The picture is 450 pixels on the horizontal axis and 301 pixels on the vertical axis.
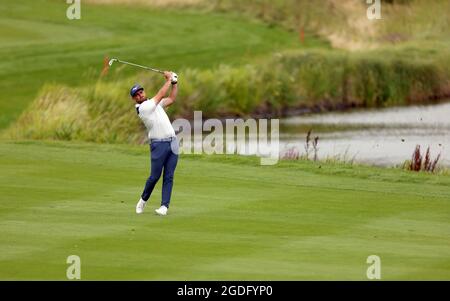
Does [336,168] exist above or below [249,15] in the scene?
below

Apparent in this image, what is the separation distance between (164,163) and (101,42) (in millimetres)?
28096

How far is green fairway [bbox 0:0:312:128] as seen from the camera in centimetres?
4031

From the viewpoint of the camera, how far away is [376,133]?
119ft

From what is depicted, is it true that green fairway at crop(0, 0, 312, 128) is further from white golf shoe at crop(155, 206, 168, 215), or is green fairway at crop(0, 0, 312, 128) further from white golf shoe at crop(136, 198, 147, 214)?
white golf shoe at crop(155, 206, 168, 215)

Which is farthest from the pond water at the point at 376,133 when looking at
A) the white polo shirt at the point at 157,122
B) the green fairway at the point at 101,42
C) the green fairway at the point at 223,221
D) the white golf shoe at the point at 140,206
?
the white polo shirt at the point at 157,122

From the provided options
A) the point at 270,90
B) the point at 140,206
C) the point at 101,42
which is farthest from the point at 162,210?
the point at 101,42

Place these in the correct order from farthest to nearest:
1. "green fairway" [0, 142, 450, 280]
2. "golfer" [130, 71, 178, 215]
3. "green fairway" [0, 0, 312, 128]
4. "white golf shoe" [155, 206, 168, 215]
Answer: "green fairway" [0, 0, 312, 128] < "white golf shoe" [155, 206, 168, 215] < "golfer" [130, 71, 178, 215] < "green fairway" [0, 142, 450, 280]

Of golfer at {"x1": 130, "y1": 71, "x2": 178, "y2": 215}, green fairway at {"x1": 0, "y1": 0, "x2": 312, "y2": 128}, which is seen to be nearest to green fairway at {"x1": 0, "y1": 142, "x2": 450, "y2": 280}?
golfer at {"x1": 130, "y1": 71, "x2": 178, "y2": 215}

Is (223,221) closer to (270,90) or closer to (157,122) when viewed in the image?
(157,122)
